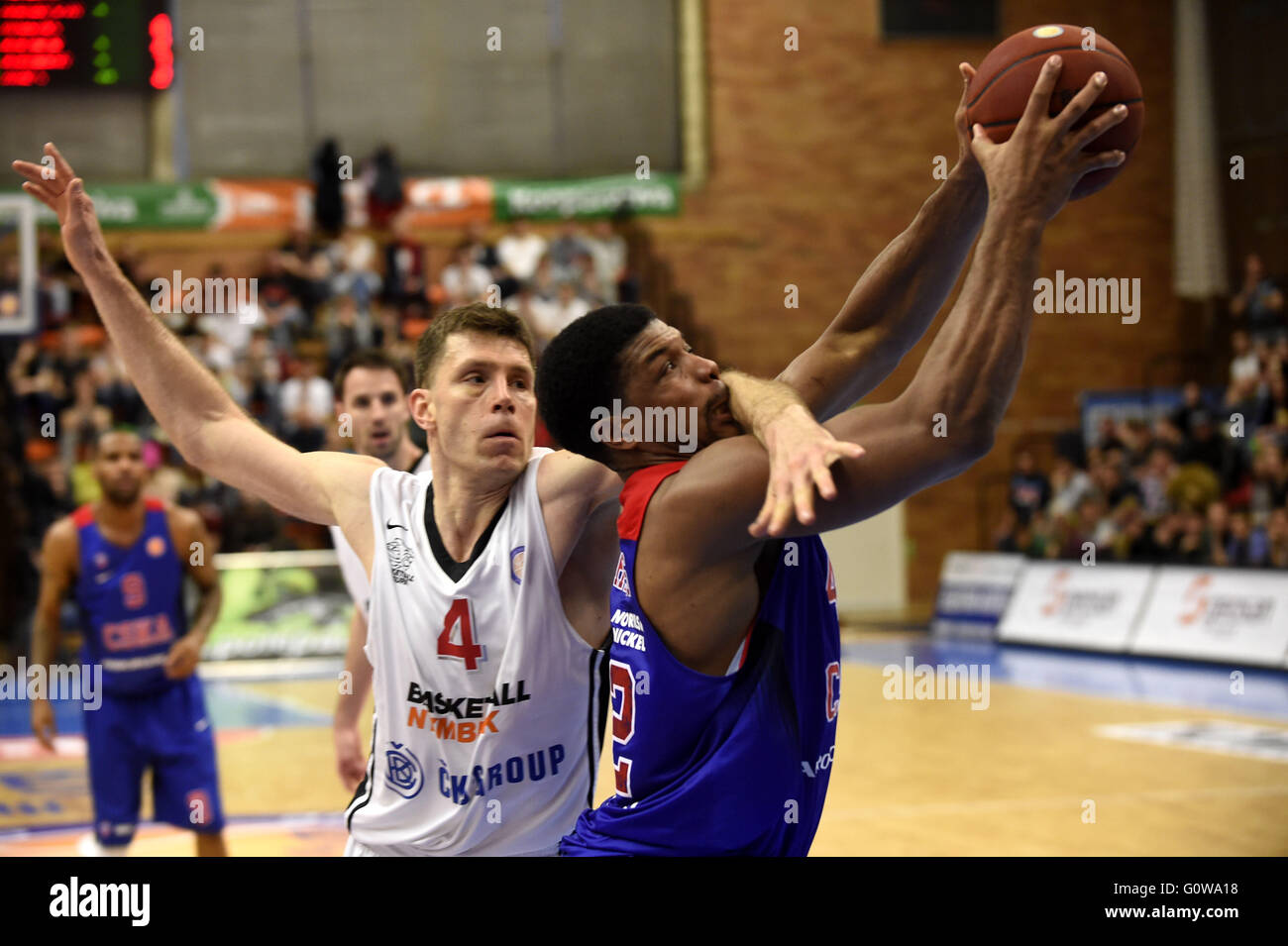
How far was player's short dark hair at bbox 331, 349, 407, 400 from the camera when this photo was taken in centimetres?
556

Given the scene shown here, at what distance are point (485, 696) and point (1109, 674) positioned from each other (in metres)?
11.5

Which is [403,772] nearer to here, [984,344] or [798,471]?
[798,471]

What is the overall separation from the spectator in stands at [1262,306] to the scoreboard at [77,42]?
13.2 metres

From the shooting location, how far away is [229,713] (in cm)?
1249

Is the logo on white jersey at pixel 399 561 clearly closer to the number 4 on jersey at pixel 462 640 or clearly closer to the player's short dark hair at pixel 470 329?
the number 4 on jersey at pixel 462 640

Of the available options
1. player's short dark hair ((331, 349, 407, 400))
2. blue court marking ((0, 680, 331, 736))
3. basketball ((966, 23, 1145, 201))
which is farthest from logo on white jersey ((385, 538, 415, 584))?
blue court marking ((0, 680, 331, 736))

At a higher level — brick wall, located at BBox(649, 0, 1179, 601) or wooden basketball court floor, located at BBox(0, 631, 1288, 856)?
brick wall, located at BBox(649, 0, 1179, 601)

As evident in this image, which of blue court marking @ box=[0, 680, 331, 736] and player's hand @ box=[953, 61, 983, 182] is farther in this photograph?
blue court marking @ box=[0, 680, 331, 736]

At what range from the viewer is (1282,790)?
328 inches

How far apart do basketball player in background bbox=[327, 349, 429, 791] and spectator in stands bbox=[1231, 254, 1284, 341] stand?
14866 mm

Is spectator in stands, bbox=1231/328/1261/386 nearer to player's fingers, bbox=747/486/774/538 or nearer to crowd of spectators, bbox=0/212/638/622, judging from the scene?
crowd of spectators, bbox=0/212/638/622

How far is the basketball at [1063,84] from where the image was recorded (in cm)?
263
